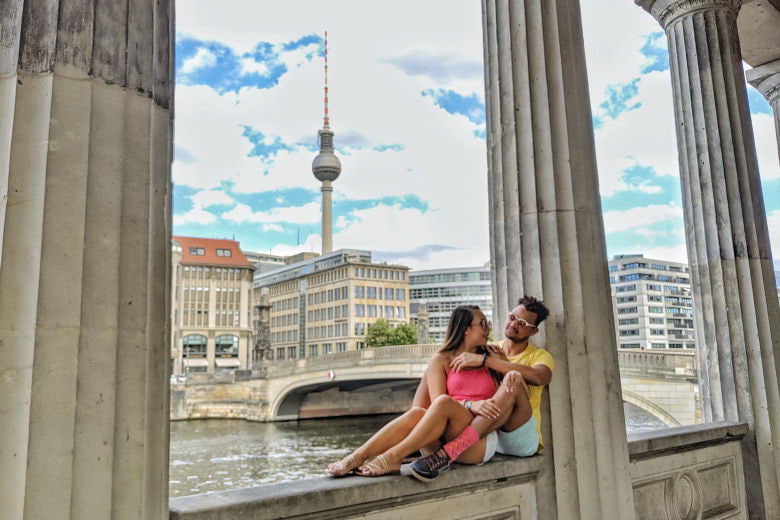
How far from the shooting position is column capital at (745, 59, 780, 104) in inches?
292

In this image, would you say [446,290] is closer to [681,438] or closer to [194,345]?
[194,345]

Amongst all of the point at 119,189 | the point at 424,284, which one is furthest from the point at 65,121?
the point at 424,284

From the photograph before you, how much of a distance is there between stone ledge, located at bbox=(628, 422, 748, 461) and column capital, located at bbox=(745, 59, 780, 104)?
4.67 m

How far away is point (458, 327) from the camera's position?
2.95 m

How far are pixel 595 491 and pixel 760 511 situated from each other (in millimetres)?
2362

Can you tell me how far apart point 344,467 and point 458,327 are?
829 mm

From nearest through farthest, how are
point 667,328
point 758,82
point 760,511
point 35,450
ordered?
point 35,450, point 760,511, point 758,82, point 667,328

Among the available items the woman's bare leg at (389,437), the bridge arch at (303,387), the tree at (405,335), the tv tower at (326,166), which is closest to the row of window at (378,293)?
the tree at (405,335)

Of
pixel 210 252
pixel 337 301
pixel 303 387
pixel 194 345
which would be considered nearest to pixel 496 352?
pixel 303 387

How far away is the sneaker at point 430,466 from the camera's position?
8.32ft

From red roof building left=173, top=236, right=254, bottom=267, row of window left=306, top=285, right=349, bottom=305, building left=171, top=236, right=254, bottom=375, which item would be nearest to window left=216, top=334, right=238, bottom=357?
building left=171, top=236, right=254, bottom=375

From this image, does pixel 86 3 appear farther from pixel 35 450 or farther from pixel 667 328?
pixel 667 328

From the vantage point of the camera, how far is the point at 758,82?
24.9ft

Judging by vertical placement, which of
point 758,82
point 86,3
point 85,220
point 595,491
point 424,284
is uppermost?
point 424,284
